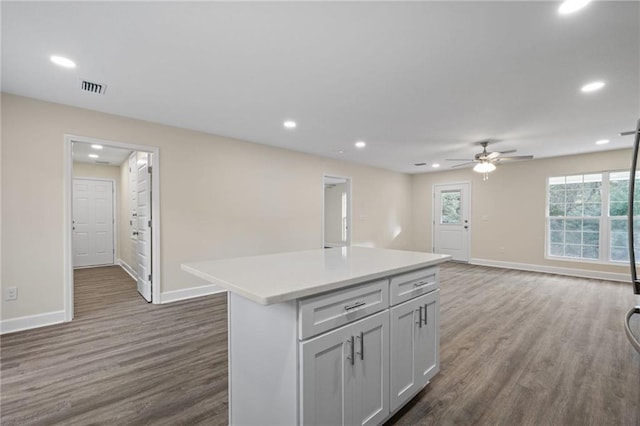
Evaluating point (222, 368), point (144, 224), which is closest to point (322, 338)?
point (222, 368)

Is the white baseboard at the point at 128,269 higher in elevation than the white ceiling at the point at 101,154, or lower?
lower

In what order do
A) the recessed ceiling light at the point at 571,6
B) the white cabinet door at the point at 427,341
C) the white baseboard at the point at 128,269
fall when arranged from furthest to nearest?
the white baseboard at the point at 128,269 → the white cabinet door at the point at 427,341 → the recessed ceiling light at the point at 571,6

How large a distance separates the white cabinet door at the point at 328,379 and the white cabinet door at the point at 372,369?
5 cm

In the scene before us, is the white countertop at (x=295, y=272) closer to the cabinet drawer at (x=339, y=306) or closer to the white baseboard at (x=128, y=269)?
the cabinet drawer at (x=339, y=306)

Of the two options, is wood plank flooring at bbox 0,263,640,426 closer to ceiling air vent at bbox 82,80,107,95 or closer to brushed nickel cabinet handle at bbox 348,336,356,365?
brushed nickel cabinet handle at bbox 348,336,356,365

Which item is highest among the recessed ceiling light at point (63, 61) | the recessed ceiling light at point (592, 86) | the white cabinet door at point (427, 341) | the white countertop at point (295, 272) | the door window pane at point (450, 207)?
the recessed ceiling light at point (63, 61)

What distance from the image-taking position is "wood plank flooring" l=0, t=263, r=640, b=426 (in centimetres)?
176

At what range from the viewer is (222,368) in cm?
224

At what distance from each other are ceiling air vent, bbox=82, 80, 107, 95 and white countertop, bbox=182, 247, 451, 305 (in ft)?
7.39

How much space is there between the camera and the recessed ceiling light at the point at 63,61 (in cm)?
223

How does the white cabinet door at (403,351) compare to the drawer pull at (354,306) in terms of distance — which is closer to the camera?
the drawer pull at (354,306)

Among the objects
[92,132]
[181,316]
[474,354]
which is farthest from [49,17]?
[474,354]

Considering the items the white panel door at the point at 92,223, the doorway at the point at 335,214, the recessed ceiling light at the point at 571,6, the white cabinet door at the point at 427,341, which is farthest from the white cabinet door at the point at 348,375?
the white panel door at the point at 92,223

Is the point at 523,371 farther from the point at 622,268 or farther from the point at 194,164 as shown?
the point at 622,268
